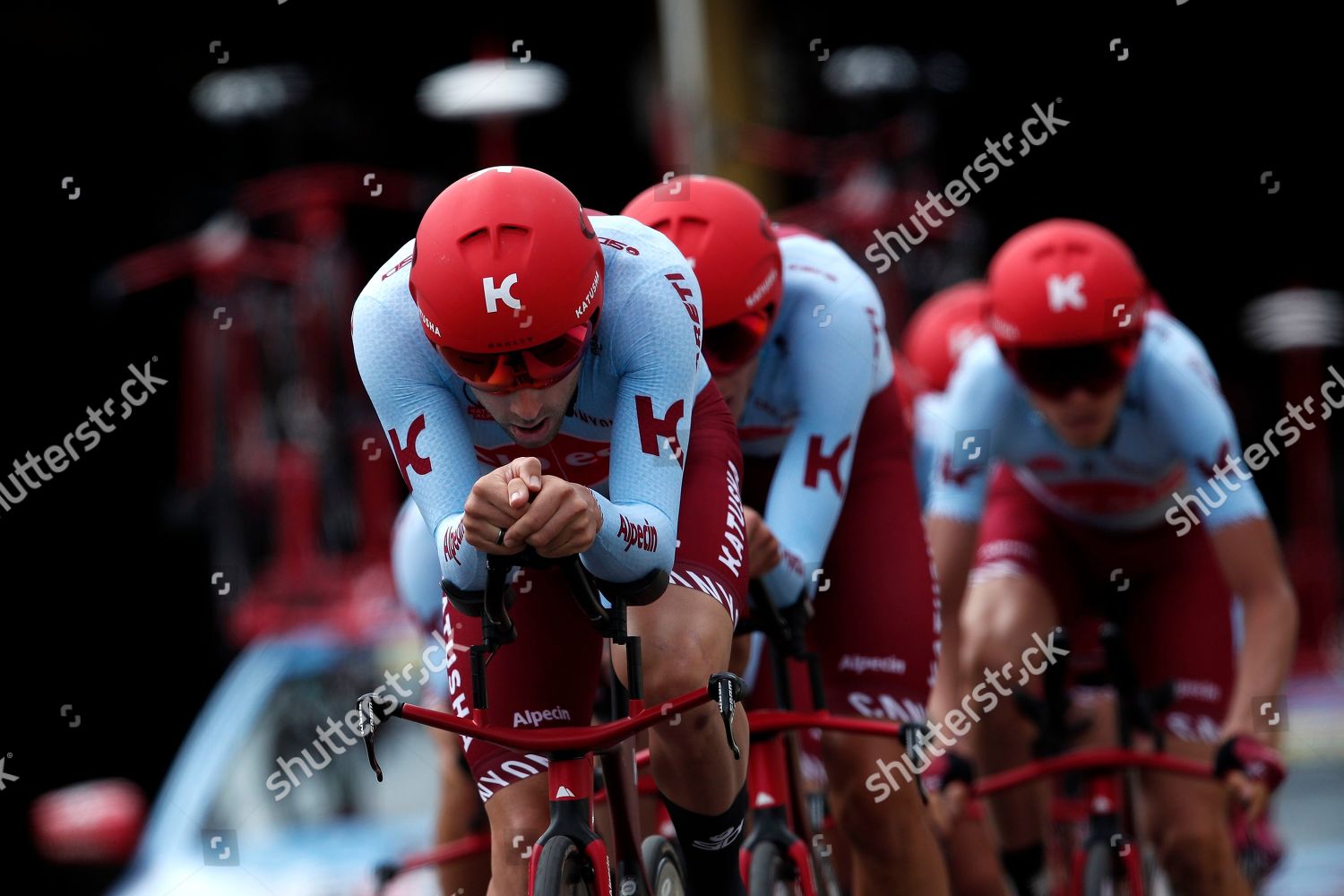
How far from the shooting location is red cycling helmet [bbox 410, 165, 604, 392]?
10.1 feet

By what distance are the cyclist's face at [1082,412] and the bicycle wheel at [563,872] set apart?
2.39 meters

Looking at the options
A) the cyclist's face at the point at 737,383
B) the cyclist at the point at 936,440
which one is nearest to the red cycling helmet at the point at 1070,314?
the cyclist at the point at 936,440

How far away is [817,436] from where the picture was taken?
417 cm

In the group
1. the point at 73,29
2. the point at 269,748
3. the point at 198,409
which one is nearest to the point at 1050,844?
the point at 269,748

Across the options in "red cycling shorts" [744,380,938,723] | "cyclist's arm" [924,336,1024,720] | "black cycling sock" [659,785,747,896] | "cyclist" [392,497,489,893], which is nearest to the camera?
"black cycling sock" [659,785,747,896]

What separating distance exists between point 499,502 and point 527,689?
669 millimetres

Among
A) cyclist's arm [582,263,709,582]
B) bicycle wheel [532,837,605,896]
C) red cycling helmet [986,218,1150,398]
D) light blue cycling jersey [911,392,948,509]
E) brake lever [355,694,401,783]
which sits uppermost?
light blue cycling jersey [911,392,948,509]

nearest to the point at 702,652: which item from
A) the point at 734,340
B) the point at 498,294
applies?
the point at 498,294

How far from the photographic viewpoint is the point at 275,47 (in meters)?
11.4

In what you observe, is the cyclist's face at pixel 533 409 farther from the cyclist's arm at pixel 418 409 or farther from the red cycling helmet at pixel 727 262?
the red cycling helmet at pixel 727 262

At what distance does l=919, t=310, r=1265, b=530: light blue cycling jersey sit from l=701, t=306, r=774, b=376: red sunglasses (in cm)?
130

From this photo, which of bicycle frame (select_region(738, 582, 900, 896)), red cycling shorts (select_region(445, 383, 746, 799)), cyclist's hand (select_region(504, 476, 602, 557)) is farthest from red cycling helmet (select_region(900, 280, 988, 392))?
cyclist's hand (select_region(504, 476, 602, 557))

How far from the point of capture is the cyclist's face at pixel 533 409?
3.21 m

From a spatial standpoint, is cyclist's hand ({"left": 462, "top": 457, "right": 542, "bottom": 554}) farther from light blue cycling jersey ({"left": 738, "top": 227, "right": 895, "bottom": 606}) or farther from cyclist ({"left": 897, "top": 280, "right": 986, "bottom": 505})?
cyclist ({"left": 897, "top": 280, "right": 986, "bottom": 505})
